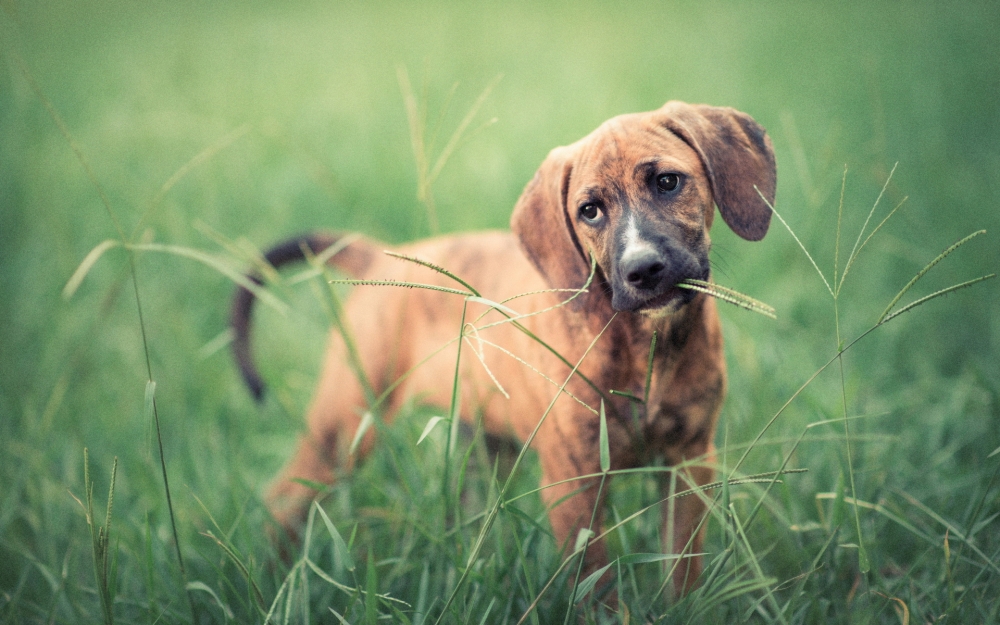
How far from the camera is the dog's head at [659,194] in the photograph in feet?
5.19

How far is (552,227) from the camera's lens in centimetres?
185

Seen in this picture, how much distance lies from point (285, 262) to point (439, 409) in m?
1.00

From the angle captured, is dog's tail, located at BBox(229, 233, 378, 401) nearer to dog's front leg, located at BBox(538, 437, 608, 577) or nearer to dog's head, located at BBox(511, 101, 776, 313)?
dog's front leg, located at BBox(538, 437, 608, 577)

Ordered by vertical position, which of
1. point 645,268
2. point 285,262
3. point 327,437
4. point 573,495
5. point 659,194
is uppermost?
point 659,194

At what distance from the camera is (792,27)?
14.7 ft

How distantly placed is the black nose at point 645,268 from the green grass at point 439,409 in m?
0.42

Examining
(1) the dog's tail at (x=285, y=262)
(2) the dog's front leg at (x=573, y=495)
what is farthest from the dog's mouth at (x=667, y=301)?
(1) the dog's tail at (x=285, y=262)

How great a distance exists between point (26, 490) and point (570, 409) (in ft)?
8.46

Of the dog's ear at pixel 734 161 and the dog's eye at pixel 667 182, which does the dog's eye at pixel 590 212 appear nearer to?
the dog's eye at pixel 667 182

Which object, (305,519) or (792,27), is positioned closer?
(305,519)

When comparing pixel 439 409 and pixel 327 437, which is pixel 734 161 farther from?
pixel 327 437

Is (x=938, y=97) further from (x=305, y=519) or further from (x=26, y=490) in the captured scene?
(x=26, y=490)

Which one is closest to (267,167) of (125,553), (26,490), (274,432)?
(274,432)

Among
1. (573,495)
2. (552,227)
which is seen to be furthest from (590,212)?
(573,495)
